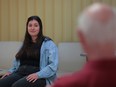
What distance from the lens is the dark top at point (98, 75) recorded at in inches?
40.3

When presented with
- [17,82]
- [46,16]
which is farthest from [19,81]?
[46,16]

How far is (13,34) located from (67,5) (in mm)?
1016

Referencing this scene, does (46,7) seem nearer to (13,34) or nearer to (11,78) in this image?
(13,34)

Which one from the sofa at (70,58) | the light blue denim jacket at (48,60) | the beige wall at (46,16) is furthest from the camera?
the beige wall at (46,16)

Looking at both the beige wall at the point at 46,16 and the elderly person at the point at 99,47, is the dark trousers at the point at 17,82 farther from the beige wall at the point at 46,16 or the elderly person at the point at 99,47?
the elderly person at the point at 99,47

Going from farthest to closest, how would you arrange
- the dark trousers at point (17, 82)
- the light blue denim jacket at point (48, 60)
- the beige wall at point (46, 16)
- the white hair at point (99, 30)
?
the beige wall at point (46, 16)
the light blue denim jacket at point (48, 60)
the dark trousers at point (17, 82)
the white hair at point (99, 30)

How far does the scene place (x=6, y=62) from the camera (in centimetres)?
451

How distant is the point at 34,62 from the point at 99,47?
7.61ft

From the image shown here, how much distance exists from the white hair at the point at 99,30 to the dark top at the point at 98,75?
77mm

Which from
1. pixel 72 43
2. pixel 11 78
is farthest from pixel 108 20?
pixel 72 43

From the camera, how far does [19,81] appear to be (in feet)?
10.1

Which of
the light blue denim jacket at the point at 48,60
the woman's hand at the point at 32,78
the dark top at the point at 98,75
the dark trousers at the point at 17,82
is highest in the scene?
the dark top at the point at 98,75

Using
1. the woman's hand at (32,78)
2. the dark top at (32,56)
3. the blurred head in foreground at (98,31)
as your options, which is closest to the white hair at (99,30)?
the blurred head in foreground at (98,31)

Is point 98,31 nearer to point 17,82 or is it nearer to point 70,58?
point 17,82
